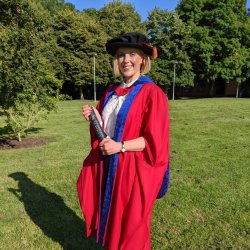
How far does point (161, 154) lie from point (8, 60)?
694cm

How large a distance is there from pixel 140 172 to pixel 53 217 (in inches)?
105

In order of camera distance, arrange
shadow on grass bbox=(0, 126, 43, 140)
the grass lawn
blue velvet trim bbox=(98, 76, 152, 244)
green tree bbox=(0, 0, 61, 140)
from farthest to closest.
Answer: shadow on grass bbox=(0, 126, 43, 140) → green tree bbox=(0, 0, 61, 140) → the grass lawn → blue velvet trim bbox=(98, 76, 152, 244)

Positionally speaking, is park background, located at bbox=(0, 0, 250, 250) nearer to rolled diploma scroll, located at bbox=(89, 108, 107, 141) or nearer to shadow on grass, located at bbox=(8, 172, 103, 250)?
shadow on grass, located at bbox=(8, 172, 103, 250)

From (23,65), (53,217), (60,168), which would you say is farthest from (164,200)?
(23,65)

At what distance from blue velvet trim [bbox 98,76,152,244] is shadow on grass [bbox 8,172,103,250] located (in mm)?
1292

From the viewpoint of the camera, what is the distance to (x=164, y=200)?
18.4 ft

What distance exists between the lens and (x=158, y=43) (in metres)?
40.2

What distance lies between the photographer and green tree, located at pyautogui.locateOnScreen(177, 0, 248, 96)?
39188 mm

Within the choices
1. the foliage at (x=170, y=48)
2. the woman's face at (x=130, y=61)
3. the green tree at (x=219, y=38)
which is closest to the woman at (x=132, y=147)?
the woman's face at (x=130, y=61)

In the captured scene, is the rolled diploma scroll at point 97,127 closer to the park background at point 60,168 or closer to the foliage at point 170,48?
the park background at point 60,168

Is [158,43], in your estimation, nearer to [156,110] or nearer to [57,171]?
[57,171]

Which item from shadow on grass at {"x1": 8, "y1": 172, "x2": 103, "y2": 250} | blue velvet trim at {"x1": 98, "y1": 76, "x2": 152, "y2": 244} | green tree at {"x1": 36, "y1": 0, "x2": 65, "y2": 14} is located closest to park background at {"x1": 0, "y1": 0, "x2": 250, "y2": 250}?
shadow on grass at {"x1": 8, "y1": 172, "x2": 103, "y2": 250}

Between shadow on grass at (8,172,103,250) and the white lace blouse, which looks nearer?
the white lace blouse

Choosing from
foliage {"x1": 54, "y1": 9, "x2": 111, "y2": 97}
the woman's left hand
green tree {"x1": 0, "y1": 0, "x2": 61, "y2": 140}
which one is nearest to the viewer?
the woman's left hand
